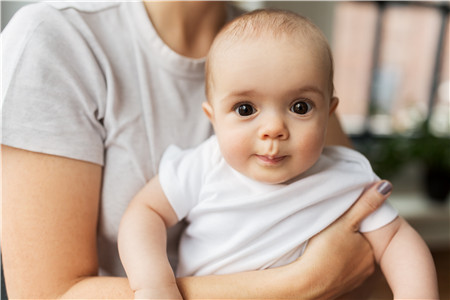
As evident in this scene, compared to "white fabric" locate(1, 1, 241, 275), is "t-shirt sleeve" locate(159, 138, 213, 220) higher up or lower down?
lower down

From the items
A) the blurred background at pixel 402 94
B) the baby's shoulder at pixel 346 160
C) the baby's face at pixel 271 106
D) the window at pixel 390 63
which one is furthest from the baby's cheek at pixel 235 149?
the window at pixel 390 63

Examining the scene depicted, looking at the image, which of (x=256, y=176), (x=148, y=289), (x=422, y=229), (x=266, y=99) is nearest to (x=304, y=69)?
(x=266, y=99)

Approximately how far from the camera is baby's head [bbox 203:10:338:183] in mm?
823

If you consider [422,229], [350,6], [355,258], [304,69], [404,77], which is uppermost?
[304,69]

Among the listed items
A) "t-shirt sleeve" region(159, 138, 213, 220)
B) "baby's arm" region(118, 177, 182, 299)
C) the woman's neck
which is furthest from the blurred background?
"baby's arm" region(118, 177, 182, 299)

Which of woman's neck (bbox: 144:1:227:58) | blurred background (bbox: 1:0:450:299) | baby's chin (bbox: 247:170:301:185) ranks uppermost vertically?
woman's neck (bbox: 144:1:227:58)

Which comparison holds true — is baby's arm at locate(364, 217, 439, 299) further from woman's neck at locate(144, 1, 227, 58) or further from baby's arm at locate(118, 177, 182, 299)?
woman's neck at locate(144, 1, 227, 58)

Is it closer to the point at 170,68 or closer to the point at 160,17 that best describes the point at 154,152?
the point at 170,68

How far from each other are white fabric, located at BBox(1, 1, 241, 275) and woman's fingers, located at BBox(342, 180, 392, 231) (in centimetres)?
39

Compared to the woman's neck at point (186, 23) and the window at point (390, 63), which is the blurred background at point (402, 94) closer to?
→ the window at point (390, 63)

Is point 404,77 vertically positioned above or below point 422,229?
above

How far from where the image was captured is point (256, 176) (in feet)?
2.89

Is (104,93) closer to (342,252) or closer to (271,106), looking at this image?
(271,106)

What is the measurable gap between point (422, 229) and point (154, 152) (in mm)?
2581
